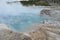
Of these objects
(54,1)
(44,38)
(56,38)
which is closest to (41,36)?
(44,38)

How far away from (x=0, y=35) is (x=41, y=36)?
133cm

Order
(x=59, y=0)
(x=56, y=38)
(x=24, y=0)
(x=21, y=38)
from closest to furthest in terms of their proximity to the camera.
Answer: (x=21, y=38) < (x=56, y=38) < (x=59, y=0) < (x=24, y=0)

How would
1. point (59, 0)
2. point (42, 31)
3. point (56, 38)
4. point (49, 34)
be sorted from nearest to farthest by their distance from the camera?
point (56, 38)
point (49, 34)
point (42, 31)
point (59, 0)

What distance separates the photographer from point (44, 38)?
467 cm

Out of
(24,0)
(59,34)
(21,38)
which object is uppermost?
(21,38)

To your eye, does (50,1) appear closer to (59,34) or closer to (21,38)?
(59,34)

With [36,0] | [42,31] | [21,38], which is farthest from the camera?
[36,0]

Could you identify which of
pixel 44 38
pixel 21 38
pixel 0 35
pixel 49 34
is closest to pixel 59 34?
pixel 49 34

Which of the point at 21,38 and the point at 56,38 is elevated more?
the point at 21,38

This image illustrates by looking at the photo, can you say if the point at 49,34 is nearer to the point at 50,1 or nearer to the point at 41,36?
the point at 41,36

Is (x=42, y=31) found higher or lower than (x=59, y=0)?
higher

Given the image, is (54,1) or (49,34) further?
(54,1)

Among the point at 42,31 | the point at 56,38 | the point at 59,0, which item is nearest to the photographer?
the point at 56,38

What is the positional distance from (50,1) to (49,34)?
12.0 m
